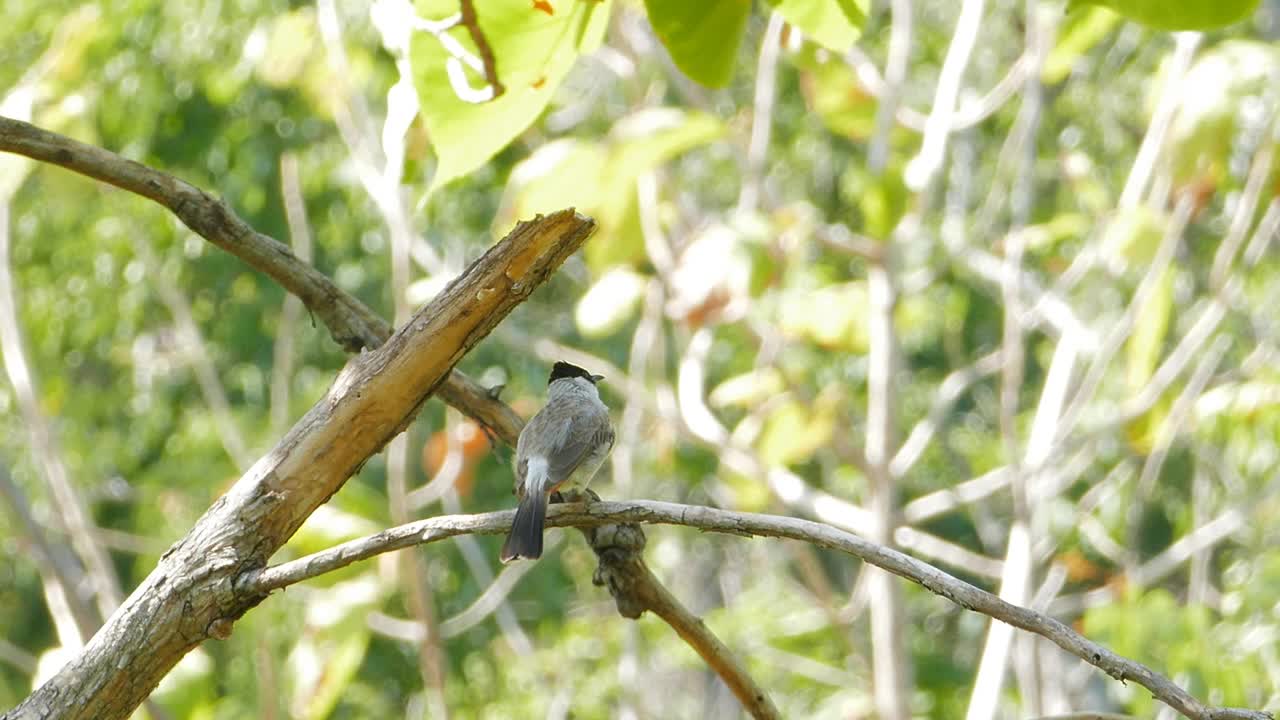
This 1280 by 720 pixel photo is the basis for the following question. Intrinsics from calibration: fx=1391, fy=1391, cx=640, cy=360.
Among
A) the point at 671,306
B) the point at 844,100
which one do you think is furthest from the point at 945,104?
the point at 671,306

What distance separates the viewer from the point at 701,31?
1463 mm

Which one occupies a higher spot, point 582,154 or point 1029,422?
point 1029,422

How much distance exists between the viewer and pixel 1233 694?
3.93 metres

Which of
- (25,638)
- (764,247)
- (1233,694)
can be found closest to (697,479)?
(764,247)

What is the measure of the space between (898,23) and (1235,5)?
3662 mm

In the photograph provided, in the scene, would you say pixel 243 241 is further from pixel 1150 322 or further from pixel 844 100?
pixel 844 100

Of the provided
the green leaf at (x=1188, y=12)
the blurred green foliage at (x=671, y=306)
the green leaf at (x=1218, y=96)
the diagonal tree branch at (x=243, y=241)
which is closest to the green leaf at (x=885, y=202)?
the blurred green foliage at (x=671, y=306)

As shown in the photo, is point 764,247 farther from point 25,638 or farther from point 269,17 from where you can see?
point 25,638

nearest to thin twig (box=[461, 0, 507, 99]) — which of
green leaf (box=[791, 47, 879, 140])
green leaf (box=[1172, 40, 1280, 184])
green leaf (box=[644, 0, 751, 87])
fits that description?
green leaf (box=[644, 0, 751, 87])

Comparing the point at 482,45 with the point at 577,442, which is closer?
the point at 482,45

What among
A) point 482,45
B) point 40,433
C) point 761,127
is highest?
point 761,127

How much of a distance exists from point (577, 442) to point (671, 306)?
7.19 feet

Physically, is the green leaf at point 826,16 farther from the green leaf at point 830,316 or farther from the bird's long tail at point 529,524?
the green leaf at point 830,316

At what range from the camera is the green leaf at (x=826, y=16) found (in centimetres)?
149
